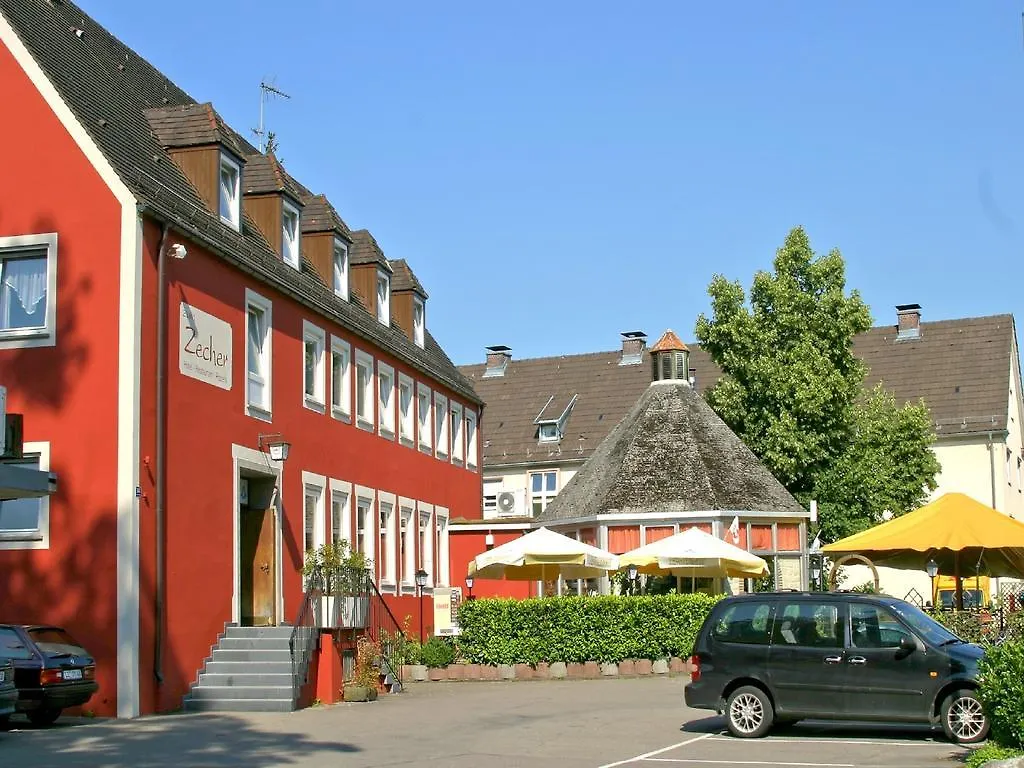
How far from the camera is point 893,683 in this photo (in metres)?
17.0

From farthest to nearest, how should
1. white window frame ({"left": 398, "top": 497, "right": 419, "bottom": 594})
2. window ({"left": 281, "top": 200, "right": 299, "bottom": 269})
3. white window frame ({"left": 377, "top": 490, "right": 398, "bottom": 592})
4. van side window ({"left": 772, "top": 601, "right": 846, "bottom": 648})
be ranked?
white window frame ({"left": 398, "top": 497, "right": 419, "bottom": 594}) < white window frame ({"left": 377, "top": 490, "right": 398, "bottom": 592}) < window ({"left": 281, "top": 200, "right": 299, "bottom": 269}) < van side window ({"left": 772, "top": 601, "right": 846, "bottom": 648})

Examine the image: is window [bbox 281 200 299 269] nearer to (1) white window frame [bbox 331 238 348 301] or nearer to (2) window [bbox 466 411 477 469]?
(1) white window frame [bbox 331 238 348 301]

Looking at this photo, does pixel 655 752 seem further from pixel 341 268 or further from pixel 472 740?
pixel 341 268

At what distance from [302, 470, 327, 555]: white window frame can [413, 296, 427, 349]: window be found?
1034 centimetres

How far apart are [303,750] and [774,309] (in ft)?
95.2

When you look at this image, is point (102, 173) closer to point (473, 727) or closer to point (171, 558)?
point (171, 558)

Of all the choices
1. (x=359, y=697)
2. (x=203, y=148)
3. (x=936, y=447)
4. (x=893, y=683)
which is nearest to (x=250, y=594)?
(x=359, y=697)

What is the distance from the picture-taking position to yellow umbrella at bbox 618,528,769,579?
29875 mm

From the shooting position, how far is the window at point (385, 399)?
34188 millimetres

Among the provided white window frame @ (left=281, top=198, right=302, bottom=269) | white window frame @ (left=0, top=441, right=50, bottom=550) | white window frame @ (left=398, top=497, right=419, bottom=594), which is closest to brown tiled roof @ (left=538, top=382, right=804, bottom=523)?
white window frame @ (left=398, top=497, right=419, bottom=594)

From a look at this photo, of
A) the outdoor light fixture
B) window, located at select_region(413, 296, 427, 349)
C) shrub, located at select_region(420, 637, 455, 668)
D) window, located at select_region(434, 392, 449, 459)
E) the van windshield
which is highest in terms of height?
window, located at select_region(413, 296, 427, 349)

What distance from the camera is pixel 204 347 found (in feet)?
79.1

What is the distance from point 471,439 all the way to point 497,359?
2586 centimetres

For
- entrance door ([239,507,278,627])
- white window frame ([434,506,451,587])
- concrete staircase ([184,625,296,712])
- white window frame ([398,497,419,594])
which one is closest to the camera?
concrete staircase ([184,625,296,712])
